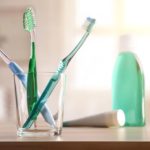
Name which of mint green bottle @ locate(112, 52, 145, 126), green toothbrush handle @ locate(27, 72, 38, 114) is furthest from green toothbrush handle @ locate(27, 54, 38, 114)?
mint green bottle @ locate(112, 52, 145, 126)

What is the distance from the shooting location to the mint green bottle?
2.63 ft

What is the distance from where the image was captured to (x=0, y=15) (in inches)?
37.3

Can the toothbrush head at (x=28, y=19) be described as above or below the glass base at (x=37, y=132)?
above

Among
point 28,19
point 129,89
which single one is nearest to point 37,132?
point 28,19

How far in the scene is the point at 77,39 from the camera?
94 cm

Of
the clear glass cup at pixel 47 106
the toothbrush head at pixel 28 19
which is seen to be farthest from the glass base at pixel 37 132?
the toothbrush head at pixel 28 19

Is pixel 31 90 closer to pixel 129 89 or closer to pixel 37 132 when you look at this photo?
pixel 37 132

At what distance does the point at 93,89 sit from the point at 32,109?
355mm

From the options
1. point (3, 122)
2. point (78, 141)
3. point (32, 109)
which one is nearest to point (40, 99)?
point (32, 109)

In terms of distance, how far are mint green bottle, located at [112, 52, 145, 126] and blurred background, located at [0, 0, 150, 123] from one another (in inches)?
3.7

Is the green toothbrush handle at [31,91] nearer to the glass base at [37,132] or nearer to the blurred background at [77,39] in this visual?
the glass base at [37,132]

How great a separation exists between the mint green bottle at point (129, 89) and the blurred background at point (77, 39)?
0.09 meters

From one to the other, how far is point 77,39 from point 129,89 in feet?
0.64

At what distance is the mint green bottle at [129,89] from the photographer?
2.63ft
